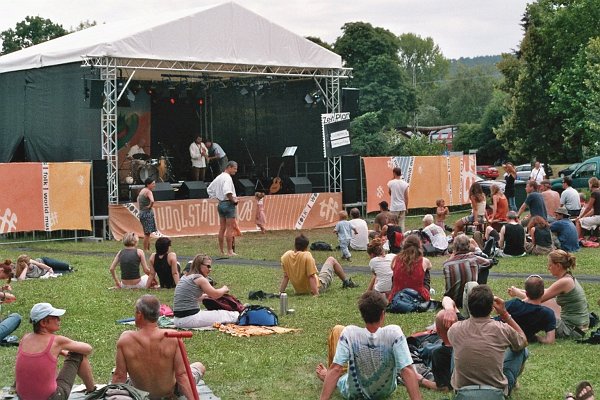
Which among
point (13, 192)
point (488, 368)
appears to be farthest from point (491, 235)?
point (488, 368)

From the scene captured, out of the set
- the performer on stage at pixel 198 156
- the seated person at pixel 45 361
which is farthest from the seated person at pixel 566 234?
the performer on stage at pixel 198 156

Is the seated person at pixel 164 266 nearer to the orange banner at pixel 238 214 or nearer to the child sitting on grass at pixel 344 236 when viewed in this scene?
the child sitting on grass at pixel 344 236

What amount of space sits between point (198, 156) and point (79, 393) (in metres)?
21.7

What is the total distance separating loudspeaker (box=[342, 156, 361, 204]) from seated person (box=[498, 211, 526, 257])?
10.4 meters

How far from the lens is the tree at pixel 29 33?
65125 mm

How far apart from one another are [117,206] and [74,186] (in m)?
1.24

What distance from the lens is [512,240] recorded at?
18.8 metres

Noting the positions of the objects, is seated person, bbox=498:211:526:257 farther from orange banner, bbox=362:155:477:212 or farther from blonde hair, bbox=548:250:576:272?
orange banner, bbox=362:155:477:212

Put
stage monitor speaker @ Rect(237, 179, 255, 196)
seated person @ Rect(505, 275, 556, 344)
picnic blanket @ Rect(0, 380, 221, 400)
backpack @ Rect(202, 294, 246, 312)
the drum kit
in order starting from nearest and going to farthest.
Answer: picnic blanket @ Rect(0, 380, 221, 400), seated person @ Rect(505, 275, 556, 344), backpack @ Rect(202, 294, 246, 312), stage monitor speaker @ Rect(237, 179, 255, 196), the drum kit

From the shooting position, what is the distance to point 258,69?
28703mm

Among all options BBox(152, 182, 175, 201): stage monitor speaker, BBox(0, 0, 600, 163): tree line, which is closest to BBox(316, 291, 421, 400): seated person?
BBox(152, 182, 175, 201): stage monitor speaker

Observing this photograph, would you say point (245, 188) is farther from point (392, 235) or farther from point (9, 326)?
point (9, 326)

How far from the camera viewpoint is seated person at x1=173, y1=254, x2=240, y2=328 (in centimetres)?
1149

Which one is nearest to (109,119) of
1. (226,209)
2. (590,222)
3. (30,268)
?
(226,209)
